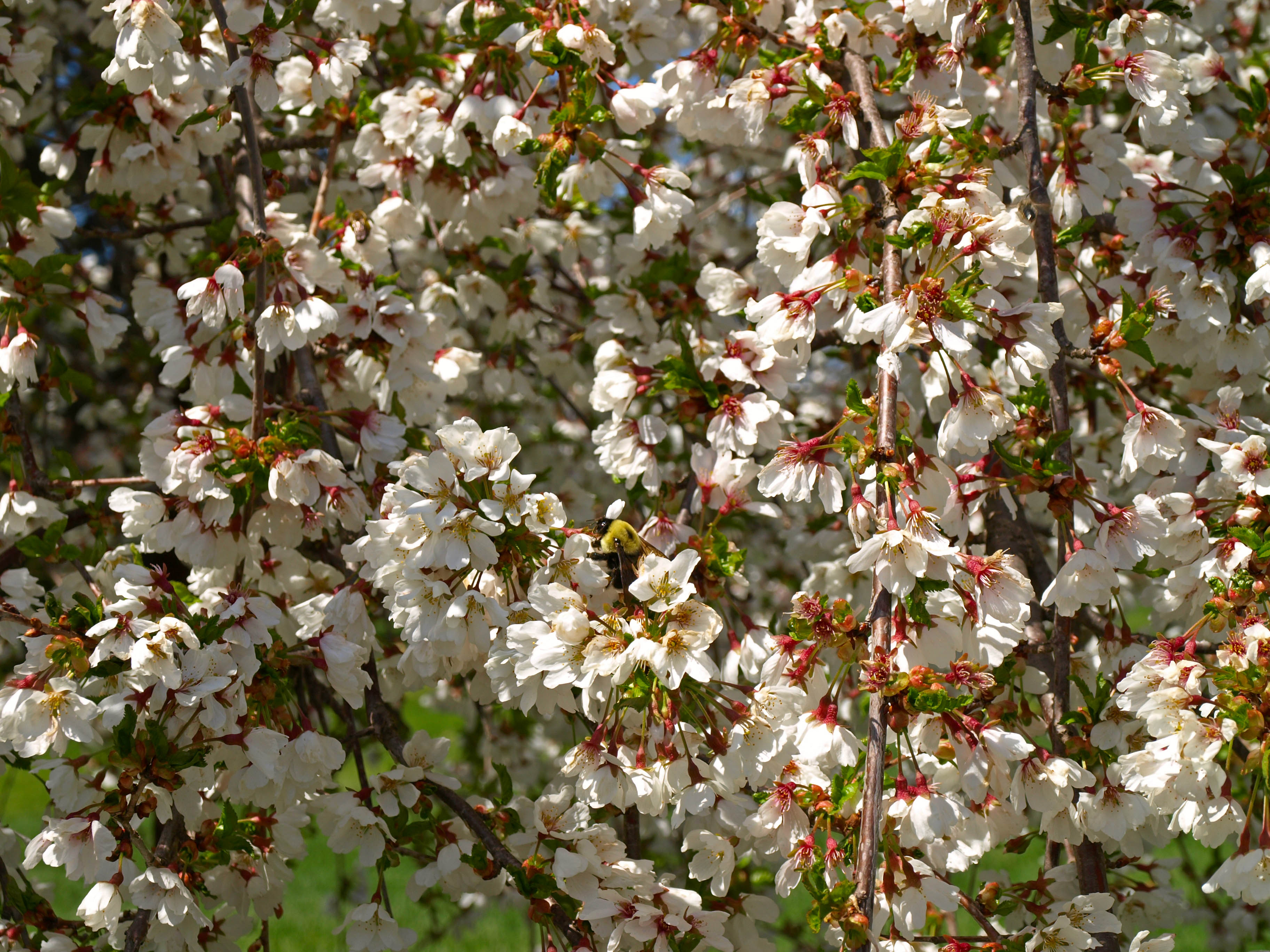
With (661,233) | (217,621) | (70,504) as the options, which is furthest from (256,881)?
(661,233)

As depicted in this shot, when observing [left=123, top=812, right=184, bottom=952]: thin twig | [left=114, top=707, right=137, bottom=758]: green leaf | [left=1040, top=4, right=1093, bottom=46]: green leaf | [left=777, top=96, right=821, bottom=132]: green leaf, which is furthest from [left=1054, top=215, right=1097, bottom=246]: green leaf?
[left=114, top=707, right=137, bottom=758]: green leaf

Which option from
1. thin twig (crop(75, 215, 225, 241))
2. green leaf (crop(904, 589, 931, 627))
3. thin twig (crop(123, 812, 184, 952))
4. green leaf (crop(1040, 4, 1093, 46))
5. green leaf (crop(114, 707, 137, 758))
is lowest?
thin twig (crop(123, 812, 184, 952))

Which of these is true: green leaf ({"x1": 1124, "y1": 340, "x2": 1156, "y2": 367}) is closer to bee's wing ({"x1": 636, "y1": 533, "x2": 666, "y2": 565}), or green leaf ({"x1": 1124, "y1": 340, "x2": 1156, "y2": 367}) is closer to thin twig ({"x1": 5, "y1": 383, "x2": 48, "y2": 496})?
bee's wing ({"x1": 636, "y1": 533, "x2": 666, "y2": 565})

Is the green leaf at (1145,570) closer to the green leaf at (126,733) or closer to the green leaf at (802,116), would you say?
the green leaf at (802,116)

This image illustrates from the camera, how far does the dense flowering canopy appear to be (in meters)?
1.69

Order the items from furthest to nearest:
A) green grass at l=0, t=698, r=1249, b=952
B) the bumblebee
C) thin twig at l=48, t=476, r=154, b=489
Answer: green grass at l=0, t=698, r=1249, b=952 → thin twig at l=48, t=476, r=154, b=489 → the bumblebee

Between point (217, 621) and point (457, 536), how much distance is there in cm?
52

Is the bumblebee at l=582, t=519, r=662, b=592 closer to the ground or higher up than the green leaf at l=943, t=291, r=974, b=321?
closer to the ground

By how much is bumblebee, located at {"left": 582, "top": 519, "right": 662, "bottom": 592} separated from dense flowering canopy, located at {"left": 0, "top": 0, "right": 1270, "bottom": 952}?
0.04ft

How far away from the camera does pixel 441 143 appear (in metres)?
2.37

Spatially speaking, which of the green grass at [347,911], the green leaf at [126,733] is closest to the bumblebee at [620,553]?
the green leaf at [126,733]

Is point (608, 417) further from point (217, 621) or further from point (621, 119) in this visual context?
point (217, 621)

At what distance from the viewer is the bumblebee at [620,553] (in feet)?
5.85

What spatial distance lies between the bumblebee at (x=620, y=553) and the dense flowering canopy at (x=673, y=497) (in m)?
0.01
